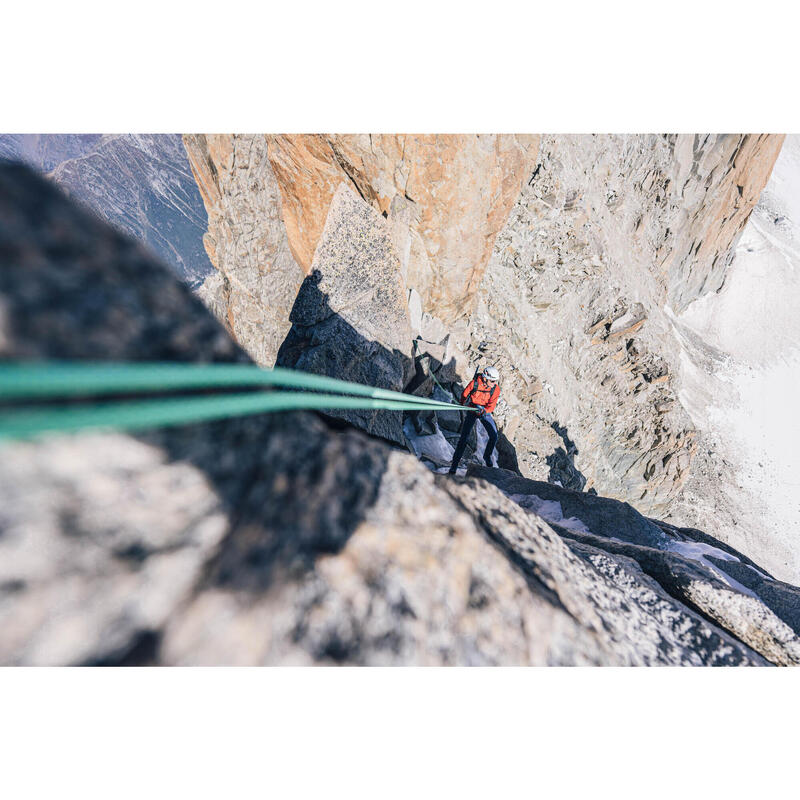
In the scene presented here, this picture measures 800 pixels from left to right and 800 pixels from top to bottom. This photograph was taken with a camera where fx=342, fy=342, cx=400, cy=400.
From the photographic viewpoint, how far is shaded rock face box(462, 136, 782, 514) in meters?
8.04

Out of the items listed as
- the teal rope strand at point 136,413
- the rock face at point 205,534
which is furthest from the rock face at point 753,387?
the teal rope strand at point 136,413

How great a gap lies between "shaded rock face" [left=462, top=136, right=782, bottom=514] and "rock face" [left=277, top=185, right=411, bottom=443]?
3.75 meters

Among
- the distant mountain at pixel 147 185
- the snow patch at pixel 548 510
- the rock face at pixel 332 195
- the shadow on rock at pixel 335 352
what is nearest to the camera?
the snow patch at pixel 548 510

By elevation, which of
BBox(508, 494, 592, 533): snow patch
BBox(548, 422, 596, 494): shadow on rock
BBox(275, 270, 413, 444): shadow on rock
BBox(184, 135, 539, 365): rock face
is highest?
BBox(184, 135, 539, 365): rock face

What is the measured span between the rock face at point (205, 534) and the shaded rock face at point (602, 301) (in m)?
7.19

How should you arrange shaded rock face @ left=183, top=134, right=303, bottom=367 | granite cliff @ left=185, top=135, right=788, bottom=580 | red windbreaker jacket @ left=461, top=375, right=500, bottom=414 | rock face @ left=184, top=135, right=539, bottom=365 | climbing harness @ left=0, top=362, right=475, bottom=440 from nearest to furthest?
climbing harness @ left=0, top=362, right=475, bottom=440, red windbreaker jacket @ left=461, top=375, right=500, bottom=414, rock face @ left=184, top=135, right=539, bottom=365, granite cliff @ left=185, top=135, right=788, bottom=580, shaded rock face @ left=183, top=134, right=303, bottom=367

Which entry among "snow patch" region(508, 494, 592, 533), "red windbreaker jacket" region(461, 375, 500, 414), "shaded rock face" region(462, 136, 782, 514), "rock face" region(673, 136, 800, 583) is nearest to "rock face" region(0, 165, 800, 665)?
"snow patch" region(508, 494, 592, 533)

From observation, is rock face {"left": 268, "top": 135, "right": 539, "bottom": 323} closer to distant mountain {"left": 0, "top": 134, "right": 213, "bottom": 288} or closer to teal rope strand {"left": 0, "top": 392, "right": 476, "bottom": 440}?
→ teal rope strand {"left": 0, "top": 392, "right": 476, "bottom": 440}

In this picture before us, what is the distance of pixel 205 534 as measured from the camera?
2.26 feet

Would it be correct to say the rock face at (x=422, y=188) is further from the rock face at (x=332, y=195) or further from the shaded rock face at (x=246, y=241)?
the shaded rock face at (x=246, y=241)

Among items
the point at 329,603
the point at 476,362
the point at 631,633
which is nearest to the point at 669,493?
the point at 476,362

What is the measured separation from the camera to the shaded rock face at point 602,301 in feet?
26.4

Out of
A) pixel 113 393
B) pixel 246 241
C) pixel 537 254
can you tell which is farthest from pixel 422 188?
pixel 113 393

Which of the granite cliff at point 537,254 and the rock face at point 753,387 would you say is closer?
the granite cliff at point 537,254
